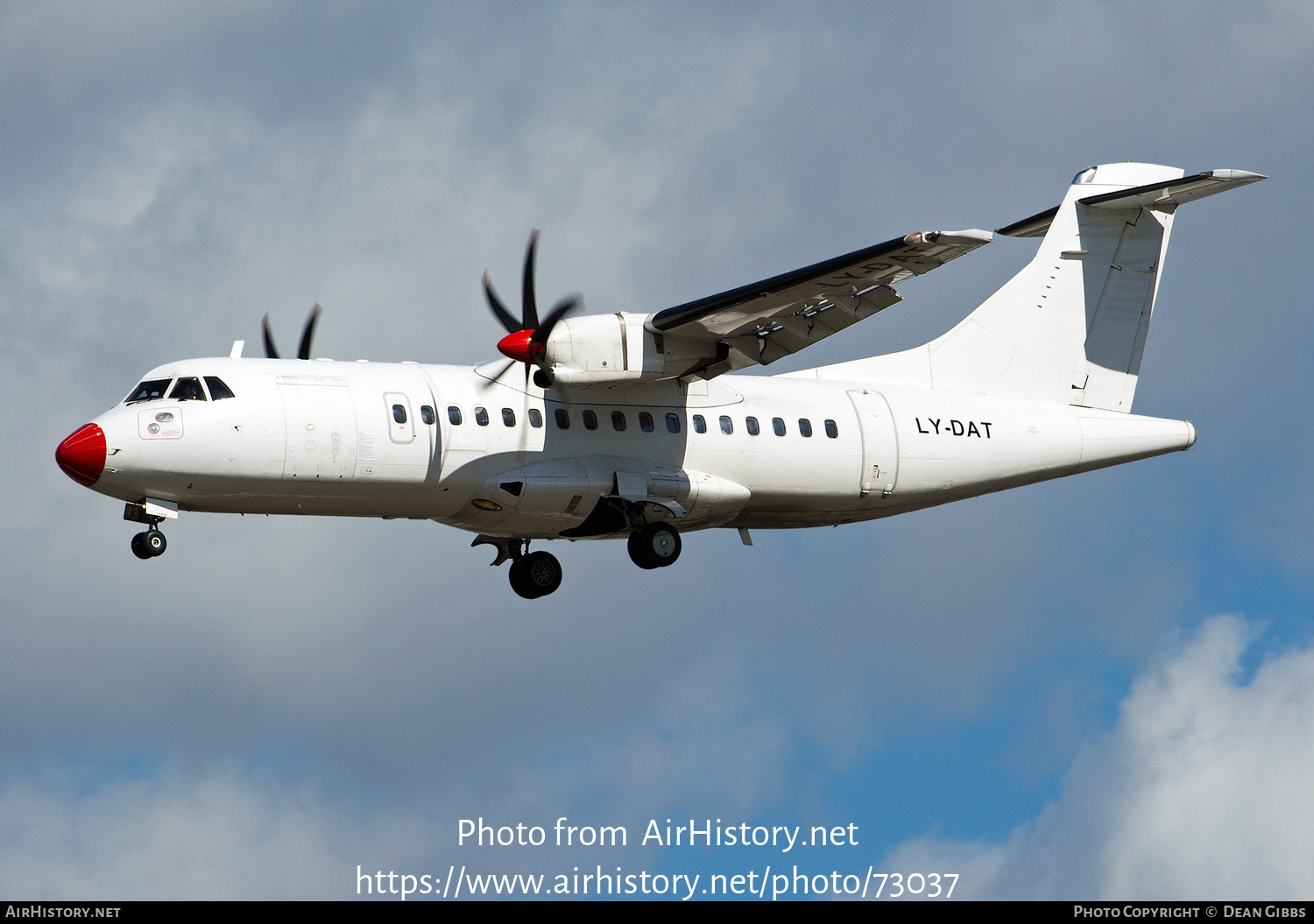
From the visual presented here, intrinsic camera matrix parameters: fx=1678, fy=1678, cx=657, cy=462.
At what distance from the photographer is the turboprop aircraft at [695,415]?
21.7 metres

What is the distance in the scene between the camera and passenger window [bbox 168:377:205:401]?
21.6 m

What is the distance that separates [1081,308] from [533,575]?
10.2m

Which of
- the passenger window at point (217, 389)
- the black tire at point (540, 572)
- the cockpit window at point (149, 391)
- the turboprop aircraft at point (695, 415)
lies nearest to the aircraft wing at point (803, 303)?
the turboprop aircraft at point (695, 415)

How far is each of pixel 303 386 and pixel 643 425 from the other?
15.9 ft

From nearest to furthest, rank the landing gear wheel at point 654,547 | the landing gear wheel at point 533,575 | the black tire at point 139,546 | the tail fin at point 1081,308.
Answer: the black tire at point 139,546, the landing gear wheel at point 654,547, the landing gear wheel at point 533,575, the tail fin at point 1081,308

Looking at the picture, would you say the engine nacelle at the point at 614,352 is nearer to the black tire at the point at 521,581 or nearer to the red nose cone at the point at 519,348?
the red nose cone at the point at 519,348

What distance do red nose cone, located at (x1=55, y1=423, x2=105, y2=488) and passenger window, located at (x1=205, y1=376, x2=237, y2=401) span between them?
4.79 ft

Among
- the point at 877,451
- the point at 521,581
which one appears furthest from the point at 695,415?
the point at 521,581

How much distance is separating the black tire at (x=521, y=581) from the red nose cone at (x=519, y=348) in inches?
165

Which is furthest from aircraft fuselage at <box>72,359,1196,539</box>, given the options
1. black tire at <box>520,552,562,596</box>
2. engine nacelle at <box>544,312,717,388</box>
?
black tire at <box>520,552,562,596</box>
